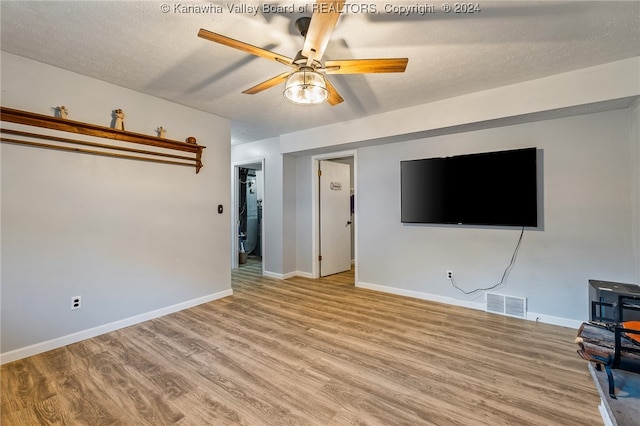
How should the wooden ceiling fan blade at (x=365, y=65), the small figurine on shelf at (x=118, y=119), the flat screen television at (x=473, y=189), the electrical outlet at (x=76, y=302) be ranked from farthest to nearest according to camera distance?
the flat screen television at (x=473, y=189), the small figurine on shelf at (x=118, y=119), the electrical outlet at (x=76, y=302), the wooden ceiling fan blade at (x=365, y=65)

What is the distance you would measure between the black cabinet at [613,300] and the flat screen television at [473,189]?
79 cm

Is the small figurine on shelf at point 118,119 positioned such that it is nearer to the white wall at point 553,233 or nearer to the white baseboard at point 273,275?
the white baseboard at point 273,275

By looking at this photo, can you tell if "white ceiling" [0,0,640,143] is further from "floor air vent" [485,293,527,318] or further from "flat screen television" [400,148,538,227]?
"floor air vent" [485,293,527,318]

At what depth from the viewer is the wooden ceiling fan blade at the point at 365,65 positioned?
180 cm

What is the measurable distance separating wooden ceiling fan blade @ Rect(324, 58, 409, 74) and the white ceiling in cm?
28

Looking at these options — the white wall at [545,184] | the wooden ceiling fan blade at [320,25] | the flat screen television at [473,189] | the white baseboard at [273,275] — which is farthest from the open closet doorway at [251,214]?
the wooden ceiling fan blade at [320,25]

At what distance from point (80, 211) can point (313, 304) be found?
8.66 ft

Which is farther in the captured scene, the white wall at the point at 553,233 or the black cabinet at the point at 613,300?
the white wall at the point at 553,233

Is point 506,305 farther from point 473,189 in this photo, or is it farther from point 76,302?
point 76,302

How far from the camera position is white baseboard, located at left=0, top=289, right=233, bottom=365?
2266 mm

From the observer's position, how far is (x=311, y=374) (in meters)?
2.06

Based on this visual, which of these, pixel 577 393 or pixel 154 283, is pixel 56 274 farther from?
pixel 577 393

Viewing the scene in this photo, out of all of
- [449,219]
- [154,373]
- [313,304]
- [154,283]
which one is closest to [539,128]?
[449,219]

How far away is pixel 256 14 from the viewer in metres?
1.82
